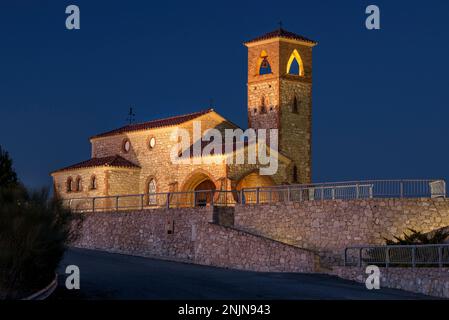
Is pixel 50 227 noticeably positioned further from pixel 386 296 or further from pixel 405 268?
pixel 405 268

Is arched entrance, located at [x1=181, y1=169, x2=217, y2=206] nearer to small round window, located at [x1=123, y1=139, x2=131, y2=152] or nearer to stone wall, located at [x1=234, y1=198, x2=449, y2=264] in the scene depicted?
small round window, located at [x1=123, y1=139, x2=131, y2=152]

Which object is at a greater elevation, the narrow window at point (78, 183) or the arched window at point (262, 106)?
the arched window at point (262, 106)

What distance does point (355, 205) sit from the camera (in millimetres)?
Result: 34188

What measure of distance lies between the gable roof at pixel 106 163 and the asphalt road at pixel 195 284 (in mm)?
18913

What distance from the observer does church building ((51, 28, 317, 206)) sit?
51781 millimetres

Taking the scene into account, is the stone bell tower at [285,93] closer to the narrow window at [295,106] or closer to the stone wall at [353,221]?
the narrow window at [295,106]

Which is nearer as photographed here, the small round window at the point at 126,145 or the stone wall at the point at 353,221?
the stone wall at the point at 353,221

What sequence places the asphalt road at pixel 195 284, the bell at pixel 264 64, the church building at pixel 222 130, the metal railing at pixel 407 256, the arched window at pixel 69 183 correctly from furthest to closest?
the arched window at pixel 69 183, the bell at pixel 264 64, the church building at pixel 222 130, the metal railing at pixel 407 256, the asphalt road at pixel 195 284

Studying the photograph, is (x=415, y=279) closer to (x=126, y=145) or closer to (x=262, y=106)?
(x=262, y=106)

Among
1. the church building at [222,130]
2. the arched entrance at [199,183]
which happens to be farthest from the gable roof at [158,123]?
the arched entrance at [199,183]

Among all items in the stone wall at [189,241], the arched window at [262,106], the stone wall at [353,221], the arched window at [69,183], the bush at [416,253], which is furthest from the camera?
the arched window at [69,183]

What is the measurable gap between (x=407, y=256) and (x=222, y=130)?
26781mm

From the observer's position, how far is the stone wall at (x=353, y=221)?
3378cm

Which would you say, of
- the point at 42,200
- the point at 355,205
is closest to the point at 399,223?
the point at 355,205
